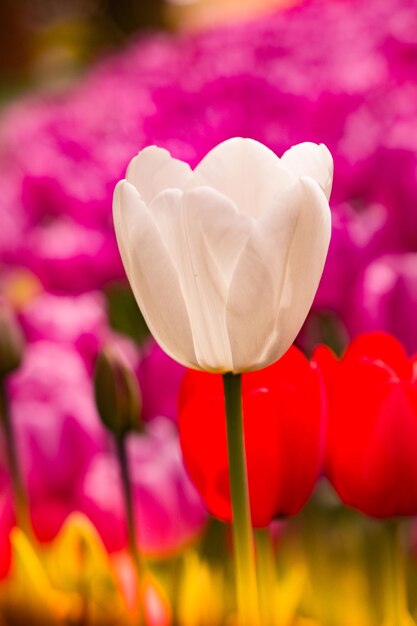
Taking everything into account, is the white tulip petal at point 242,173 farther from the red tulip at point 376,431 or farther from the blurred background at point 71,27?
the blurred background at point 71,27

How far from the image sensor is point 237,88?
618 mm

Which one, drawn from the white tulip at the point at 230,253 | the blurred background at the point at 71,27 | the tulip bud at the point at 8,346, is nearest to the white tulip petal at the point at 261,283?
the white tulip at the point at 230,253

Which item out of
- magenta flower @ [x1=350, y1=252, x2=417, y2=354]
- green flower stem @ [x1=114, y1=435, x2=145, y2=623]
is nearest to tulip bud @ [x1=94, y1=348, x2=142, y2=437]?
green flower stem @ [x1=114, y1=435, x2=145, y2=623]

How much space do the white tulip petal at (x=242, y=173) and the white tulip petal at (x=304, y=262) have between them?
0.02 metres

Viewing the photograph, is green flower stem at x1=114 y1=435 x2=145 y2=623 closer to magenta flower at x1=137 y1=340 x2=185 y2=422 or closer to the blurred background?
magenta flower at x1=137 y1=340 x2=185 y2=422

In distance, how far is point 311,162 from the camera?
0.23 metres

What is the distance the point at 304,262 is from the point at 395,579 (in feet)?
0.37

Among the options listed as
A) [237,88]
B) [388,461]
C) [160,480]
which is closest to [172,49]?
[237,88]

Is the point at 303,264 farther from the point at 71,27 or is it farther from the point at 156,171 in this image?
the point at 71,27

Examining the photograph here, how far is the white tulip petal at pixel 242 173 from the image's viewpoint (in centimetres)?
24

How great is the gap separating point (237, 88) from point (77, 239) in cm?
16

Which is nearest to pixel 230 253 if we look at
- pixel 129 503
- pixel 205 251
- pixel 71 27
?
pixel 205 251

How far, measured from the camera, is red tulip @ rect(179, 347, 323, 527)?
0.86ft

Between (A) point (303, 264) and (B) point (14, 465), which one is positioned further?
(B) point (14, 465)
